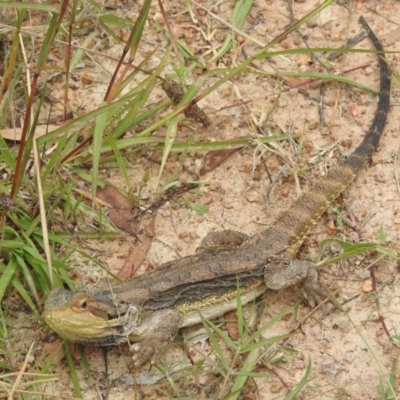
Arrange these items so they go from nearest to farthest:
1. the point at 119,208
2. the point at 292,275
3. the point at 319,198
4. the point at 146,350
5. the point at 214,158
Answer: the point at 146,350 → the point at 292,275 → the point at 319,198 → the point at 119,208 → the point at 214,158

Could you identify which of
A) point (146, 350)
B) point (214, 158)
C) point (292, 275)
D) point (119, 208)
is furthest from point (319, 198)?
point (146, 350)

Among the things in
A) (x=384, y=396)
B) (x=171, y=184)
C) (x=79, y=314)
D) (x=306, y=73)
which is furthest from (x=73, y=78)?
(x=384, y=396)

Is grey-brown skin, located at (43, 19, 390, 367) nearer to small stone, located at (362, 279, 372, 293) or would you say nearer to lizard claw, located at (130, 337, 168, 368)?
lizard claw, located at (130, 337, 168, 368)

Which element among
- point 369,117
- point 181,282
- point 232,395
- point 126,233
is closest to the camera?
point 232,395

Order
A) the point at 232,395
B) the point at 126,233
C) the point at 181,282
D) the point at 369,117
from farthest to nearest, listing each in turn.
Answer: the point at 369,117 → the point at 126,233 → the point at 181,282 → the point at 232,395

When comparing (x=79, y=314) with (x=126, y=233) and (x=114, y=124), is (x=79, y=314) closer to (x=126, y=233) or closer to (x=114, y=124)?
(x=126, y=233)

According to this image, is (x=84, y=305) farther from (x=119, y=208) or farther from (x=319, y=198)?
(x=319, y=198)

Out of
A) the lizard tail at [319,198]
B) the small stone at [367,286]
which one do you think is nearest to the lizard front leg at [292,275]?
the lizard tail at [319,198]
